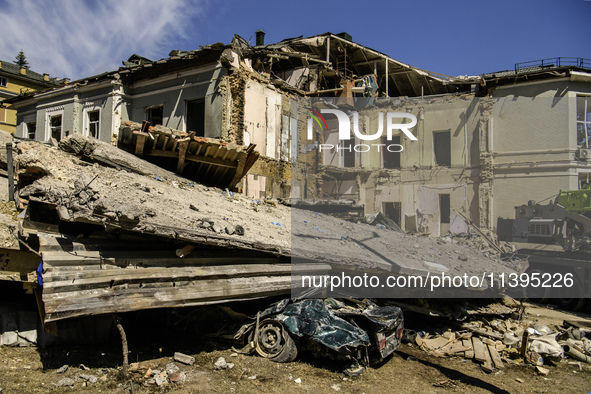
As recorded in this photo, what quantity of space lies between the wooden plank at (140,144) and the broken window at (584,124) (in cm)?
1806

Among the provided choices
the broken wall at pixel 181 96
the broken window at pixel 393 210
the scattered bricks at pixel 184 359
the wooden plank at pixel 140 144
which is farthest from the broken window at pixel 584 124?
the scattered bricks at pixel 184 359

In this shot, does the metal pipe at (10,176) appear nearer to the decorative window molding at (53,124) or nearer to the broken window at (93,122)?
the broken window at (93,122)

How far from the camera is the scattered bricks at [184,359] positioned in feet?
16.6

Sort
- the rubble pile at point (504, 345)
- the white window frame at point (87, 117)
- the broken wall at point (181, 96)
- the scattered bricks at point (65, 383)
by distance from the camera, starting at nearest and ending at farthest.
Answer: the scattered bricks at point (65, 383) < the rubble pile at point (504, 345) < the broken wall at point (181, 96) < the white window frame at point (87, 117)

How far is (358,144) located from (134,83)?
1131 centimetres

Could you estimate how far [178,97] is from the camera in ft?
46.1

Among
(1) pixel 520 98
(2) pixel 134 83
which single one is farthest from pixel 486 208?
(2) pixel 134 83

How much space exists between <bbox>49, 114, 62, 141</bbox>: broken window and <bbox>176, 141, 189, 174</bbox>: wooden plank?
11211 mm

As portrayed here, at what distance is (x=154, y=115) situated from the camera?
1527 centimetres

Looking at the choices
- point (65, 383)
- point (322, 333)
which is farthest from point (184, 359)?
point (322, 333)

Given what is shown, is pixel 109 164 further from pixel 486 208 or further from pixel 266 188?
pixel 486 208

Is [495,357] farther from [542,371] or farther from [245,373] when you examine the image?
[245,373]

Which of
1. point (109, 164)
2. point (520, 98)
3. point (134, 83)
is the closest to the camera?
point (109, 164)

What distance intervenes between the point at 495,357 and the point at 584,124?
16.1m
